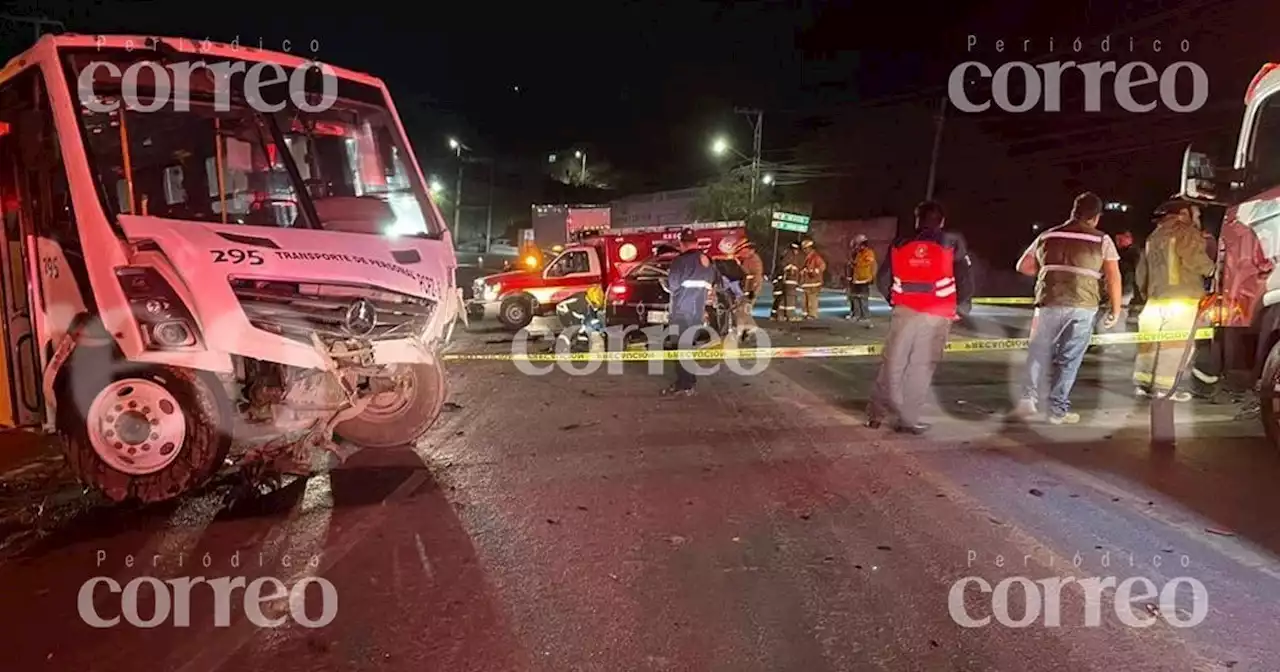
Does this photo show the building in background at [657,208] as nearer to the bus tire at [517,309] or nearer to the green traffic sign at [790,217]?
the green traffic sign at [790,217]

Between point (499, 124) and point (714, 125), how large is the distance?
87.7 feet

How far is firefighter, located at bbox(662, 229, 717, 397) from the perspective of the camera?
8945 millimetres

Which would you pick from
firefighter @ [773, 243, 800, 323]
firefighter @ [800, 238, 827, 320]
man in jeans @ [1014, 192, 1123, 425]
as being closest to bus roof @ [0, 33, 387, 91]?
man in jeans @ [1014, 192, 1123, 425]

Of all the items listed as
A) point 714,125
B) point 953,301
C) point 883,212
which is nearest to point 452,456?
point 953,301

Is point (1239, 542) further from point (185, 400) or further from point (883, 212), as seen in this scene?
point (883, 212)

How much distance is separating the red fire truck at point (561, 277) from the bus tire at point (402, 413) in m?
10.6

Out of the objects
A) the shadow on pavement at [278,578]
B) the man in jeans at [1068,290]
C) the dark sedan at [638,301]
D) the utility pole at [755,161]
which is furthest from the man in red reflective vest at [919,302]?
the utility pole at [755,161]

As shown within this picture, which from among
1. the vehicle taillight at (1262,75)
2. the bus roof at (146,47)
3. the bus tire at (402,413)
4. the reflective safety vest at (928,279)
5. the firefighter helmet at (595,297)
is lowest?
the bus tire at (402,413)

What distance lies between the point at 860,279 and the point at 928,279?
425 inches

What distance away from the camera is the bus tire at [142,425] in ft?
16.0

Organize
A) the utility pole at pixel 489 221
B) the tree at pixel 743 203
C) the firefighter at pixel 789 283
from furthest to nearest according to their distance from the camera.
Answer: the utility pole at pixel 489 221 → the tree at pixel 743 203 → the firefighter at pixel 789 283

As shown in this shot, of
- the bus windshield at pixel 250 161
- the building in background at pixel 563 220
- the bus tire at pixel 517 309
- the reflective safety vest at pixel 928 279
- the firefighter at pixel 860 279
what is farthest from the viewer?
the building in background at pixel 563 220

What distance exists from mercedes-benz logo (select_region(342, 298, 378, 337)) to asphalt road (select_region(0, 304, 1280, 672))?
3.24ft

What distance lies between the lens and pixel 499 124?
2931 inches
